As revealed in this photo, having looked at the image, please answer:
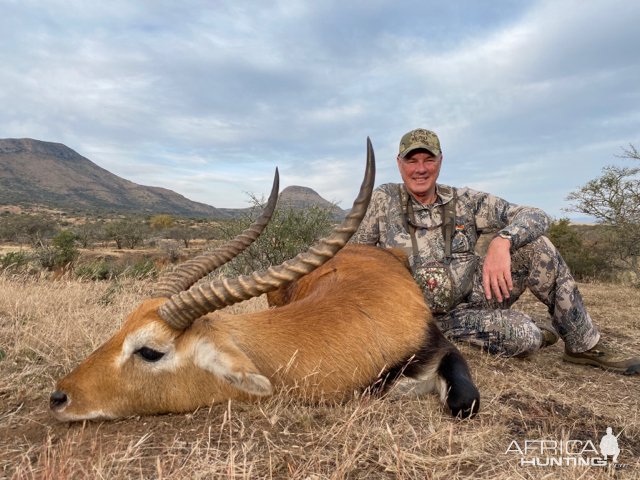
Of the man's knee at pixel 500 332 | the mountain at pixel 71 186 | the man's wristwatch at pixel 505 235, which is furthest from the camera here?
the mountain at pixel 71 186

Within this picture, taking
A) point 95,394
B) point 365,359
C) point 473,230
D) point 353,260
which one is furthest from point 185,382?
point 473,230

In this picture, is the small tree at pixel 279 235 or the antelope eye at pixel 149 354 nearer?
the antelope eye at pixel 149 354

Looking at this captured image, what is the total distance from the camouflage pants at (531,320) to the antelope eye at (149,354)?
10.3ft

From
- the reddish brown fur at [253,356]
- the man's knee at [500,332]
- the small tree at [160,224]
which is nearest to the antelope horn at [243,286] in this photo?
the reddish brown fur at [253,356]

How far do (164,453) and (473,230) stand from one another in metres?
4.04

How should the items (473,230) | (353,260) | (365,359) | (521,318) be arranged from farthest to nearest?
(473,230) → (521,318) → (353,260) → (365,359)

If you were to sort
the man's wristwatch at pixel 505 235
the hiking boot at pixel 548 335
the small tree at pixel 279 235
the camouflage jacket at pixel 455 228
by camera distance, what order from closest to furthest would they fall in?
the man's wristwatch at pixel 505 235 → the camouflage jacket at pixel 455 228 → the hiking boot at pixel 548 335 → the small tree at pixel 279 235

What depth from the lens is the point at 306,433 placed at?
2.58 metres

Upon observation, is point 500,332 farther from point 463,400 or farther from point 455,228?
point 463,400

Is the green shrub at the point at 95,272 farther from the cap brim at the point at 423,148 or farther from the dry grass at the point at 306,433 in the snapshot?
the cap brim at the point at 423,148

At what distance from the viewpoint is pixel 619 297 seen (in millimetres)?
10211

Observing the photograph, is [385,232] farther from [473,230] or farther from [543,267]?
[543,267]

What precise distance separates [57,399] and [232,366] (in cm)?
97

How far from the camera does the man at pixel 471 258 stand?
484 cm
